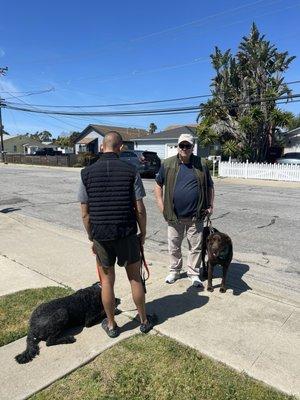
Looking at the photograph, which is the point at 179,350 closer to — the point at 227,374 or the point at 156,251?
the point at 227,374

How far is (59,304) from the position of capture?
12.0ft

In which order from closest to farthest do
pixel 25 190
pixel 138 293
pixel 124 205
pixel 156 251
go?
pixel 124 205 < pixel 138 293 < pixel 156 251 < pixel 25 190

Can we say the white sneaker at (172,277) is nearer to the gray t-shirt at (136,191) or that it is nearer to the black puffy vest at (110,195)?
the black puffy vest at (110,195)

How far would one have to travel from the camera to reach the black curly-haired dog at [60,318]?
11.2ft

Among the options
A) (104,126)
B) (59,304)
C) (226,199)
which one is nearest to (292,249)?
(59,304)

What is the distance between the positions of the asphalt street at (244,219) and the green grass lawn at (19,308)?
2.50m

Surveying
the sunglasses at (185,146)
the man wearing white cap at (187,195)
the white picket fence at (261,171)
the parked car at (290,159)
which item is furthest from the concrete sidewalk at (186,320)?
the parked car at (290,159)

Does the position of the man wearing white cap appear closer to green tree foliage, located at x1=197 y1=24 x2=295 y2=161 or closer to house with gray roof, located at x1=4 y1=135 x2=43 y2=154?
green tree foliage, located at x1=197 y1=24 x2=295 y2=161

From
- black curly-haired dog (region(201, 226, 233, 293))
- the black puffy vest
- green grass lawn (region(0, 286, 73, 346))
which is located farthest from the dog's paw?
black curly-haired dog (region(201, 226, 233, 293))

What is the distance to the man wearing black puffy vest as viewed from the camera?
3.20 metres

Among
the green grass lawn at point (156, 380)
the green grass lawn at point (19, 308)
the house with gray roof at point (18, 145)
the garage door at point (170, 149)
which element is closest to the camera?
the green grass lawn at point (156, 380)

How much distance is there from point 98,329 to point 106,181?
60.0 inches

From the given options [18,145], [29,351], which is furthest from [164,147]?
[18,145]

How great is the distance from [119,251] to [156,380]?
1.07m
